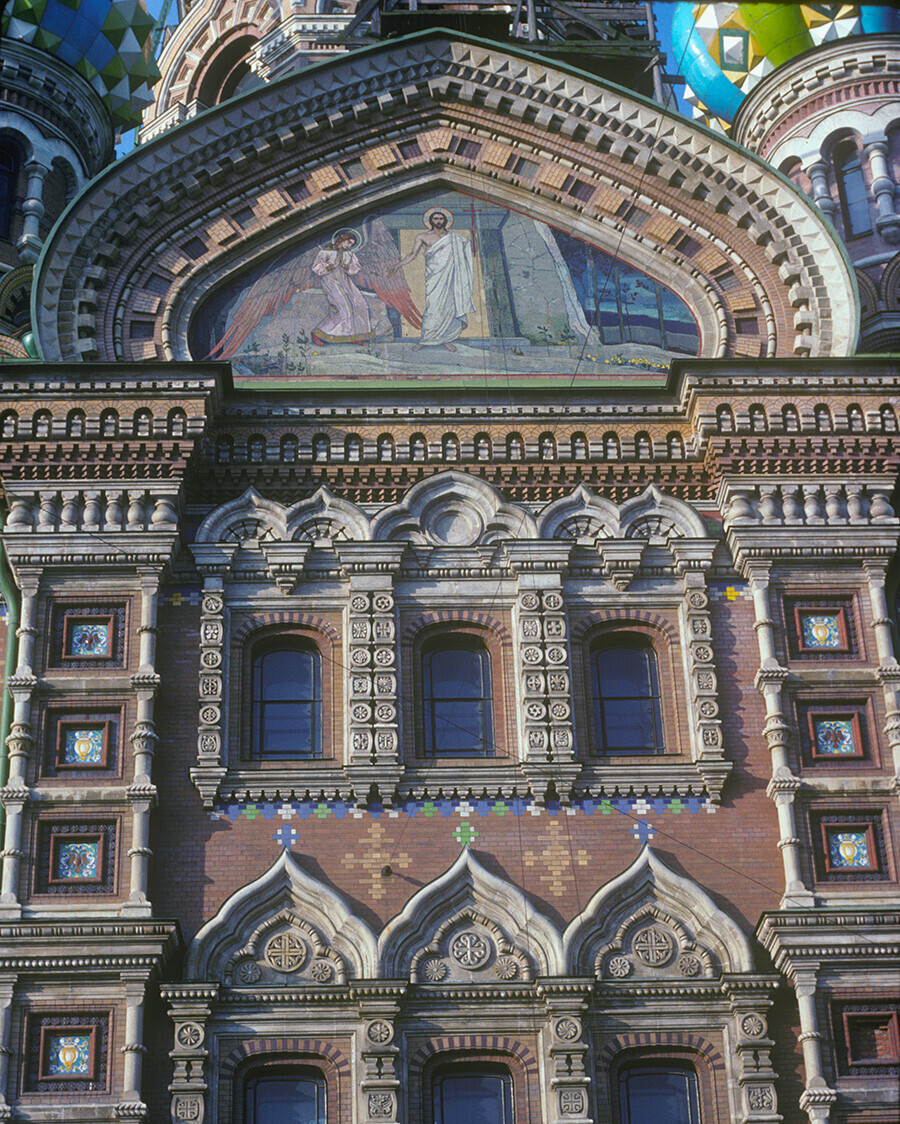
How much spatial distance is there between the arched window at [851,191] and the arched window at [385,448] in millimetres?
8366

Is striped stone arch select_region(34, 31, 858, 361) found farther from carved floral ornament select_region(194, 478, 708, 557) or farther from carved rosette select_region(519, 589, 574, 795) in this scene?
carved rosette select_region(519, 589, 574, 795)

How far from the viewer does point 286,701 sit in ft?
48.9

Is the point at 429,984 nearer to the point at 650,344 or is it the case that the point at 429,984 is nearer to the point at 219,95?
the point at 650,344

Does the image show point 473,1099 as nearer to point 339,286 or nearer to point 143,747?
point 143,747

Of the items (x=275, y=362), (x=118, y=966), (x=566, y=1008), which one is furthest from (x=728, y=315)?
(x=118, y=966)

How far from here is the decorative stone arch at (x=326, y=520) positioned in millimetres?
15391

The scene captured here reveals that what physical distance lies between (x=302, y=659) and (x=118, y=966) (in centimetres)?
299

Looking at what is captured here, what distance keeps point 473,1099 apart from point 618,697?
331 cm

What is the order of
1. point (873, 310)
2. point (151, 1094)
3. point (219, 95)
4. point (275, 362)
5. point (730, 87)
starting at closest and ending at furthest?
point (151, 1094) < point (275, 362) < point (873, 310) < point (730, 87) < point (219, 95)

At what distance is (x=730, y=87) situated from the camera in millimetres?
24031

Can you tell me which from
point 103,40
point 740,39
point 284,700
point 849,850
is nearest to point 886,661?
point 849,850

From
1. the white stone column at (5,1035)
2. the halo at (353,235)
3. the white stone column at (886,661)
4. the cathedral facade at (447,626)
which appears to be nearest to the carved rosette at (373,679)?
the cathedral facade at (447,626)

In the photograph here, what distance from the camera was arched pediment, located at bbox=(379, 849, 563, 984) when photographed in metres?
13.7

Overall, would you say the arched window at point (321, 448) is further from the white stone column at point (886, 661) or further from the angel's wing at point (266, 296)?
the white stone column at point (886, 661)
